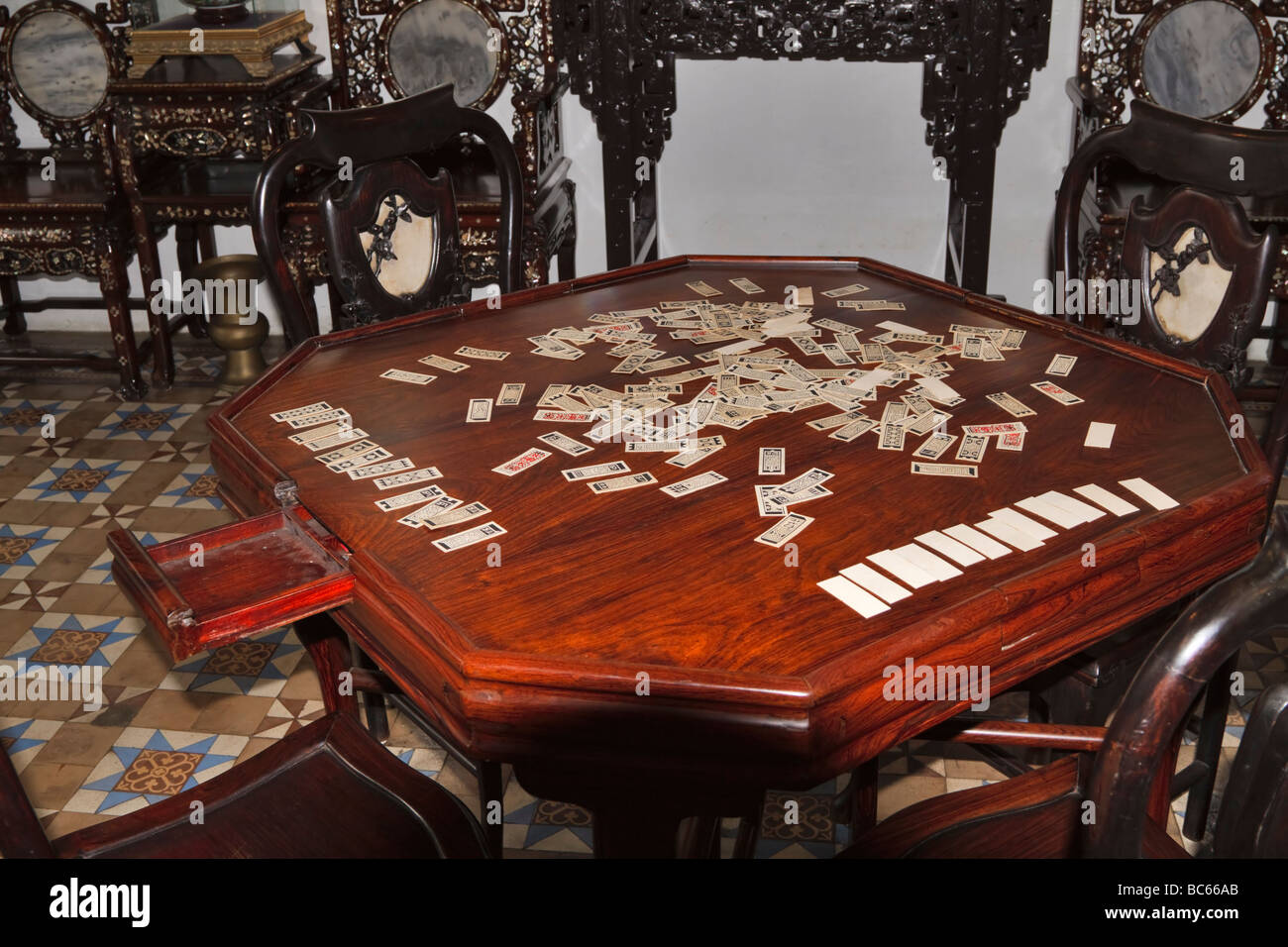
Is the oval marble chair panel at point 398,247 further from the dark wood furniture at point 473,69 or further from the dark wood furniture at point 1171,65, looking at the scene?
the dark wood furniture at point 1171,65

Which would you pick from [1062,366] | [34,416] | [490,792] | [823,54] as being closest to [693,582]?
[490,792]

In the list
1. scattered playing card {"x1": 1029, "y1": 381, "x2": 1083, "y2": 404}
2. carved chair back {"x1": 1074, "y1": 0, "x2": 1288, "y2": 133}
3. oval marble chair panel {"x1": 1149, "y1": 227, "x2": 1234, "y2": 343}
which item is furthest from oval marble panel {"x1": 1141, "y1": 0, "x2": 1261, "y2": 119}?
scattered playing card {"x1": 1029, "y1": 381, "x2": 1083, "y2": 404}

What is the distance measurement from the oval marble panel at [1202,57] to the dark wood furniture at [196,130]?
2579 mm

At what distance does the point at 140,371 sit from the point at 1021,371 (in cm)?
326

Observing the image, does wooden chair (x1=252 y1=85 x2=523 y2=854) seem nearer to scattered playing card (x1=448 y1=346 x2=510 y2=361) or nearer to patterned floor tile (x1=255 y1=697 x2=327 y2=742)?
patterned floor tile (x1=255 y1=697 x2=327 y2=742)

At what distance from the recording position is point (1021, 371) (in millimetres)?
2207

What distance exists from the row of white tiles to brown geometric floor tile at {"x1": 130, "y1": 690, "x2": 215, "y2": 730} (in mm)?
1721

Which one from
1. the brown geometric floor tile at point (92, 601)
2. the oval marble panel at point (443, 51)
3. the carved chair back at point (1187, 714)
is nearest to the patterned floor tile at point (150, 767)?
the brown geometric floor tile at point (92, 601)

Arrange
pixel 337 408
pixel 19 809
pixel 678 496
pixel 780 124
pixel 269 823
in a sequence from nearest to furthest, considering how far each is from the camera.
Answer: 1. pixel 19 809
2. pixel 269 823
3. pixel 678 496
4. pixel 337 408
5. pixel 780 124

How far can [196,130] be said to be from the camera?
3.88m

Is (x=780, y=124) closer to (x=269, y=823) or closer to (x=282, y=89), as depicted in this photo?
(x=282, y=89)

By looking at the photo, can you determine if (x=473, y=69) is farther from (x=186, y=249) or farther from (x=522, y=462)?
(x=522, y=462)

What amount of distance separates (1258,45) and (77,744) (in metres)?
3.71
